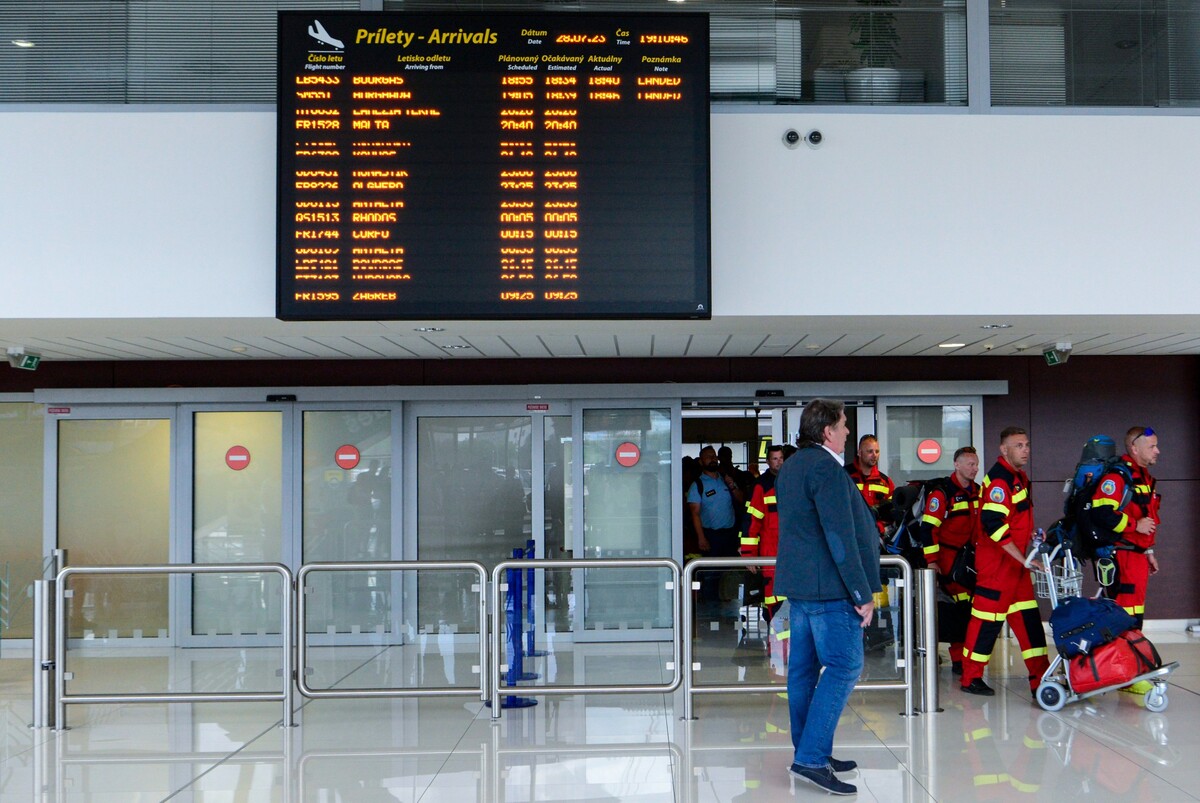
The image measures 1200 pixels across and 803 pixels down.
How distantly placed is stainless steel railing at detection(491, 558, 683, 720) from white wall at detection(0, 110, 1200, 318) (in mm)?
1624

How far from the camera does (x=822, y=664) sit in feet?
16.4

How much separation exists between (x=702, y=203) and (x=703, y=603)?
2339 millimetres

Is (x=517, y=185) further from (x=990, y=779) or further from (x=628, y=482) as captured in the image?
(x=628, y=482)

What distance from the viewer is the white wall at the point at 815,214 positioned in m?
6.54

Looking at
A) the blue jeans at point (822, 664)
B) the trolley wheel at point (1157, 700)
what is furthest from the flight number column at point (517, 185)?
the trolley wheel at point (1157, 700)

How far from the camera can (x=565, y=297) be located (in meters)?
6.07

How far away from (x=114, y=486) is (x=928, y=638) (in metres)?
6.98

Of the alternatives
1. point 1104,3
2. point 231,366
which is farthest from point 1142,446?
point 231,366

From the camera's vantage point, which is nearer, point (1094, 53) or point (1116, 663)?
point (1116, 663)

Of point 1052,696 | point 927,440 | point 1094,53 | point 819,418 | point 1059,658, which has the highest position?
point 1094,53

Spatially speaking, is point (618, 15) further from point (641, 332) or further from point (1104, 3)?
point (1104, 3)

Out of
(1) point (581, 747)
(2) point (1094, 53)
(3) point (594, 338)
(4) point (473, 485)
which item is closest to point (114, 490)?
(4) point (473, 485)

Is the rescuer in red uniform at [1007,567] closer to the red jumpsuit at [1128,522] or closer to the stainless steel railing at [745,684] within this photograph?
the red jumpsuit at [1128,522]

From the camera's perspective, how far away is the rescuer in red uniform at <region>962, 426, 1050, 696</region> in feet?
22.0
